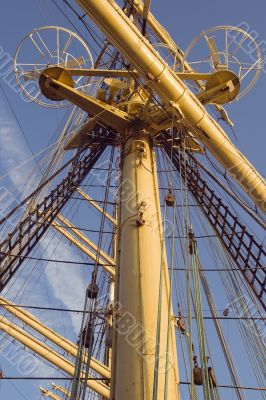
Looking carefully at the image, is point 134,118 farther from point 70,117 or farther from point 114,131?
point 70,117

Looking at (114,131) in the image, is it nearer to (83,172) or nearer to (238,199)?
(83,172)

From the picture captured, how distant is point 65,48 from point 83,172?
197 cm

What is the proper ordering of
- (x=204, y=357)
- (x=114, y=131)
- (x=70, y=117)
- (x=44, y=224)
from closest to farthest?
1. (x=204, y=357)
2. (x=44, y=224)
3. (x=114, y=131)
4. (x=70, y=117)

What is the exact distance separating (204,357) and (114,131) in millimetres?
4293

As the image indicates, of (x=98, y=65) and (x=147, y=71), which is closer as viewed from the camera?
(x=147, y=71)

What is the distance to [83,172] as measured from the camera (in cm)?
789

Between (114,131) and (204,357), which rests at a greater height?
(114,131)

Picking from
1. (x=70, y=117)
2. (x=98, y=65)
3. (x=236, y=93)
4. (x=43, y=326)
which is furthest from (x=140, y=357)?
(x=43, y=326)

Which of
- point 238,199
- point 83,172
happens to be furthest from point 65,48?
point 238,199

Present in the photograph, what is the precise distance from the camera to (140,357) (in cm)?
411

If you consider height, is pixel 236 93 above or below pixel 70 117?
below

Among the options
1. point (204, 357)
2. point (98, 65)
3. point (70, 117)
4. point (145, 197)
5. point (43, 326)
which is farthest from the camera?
point (43, 326)

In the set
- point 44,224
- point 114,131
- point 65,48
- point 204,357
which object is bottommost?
point 204,357

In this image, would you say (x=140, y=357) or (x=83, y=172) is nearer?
(x=140, y=357)
